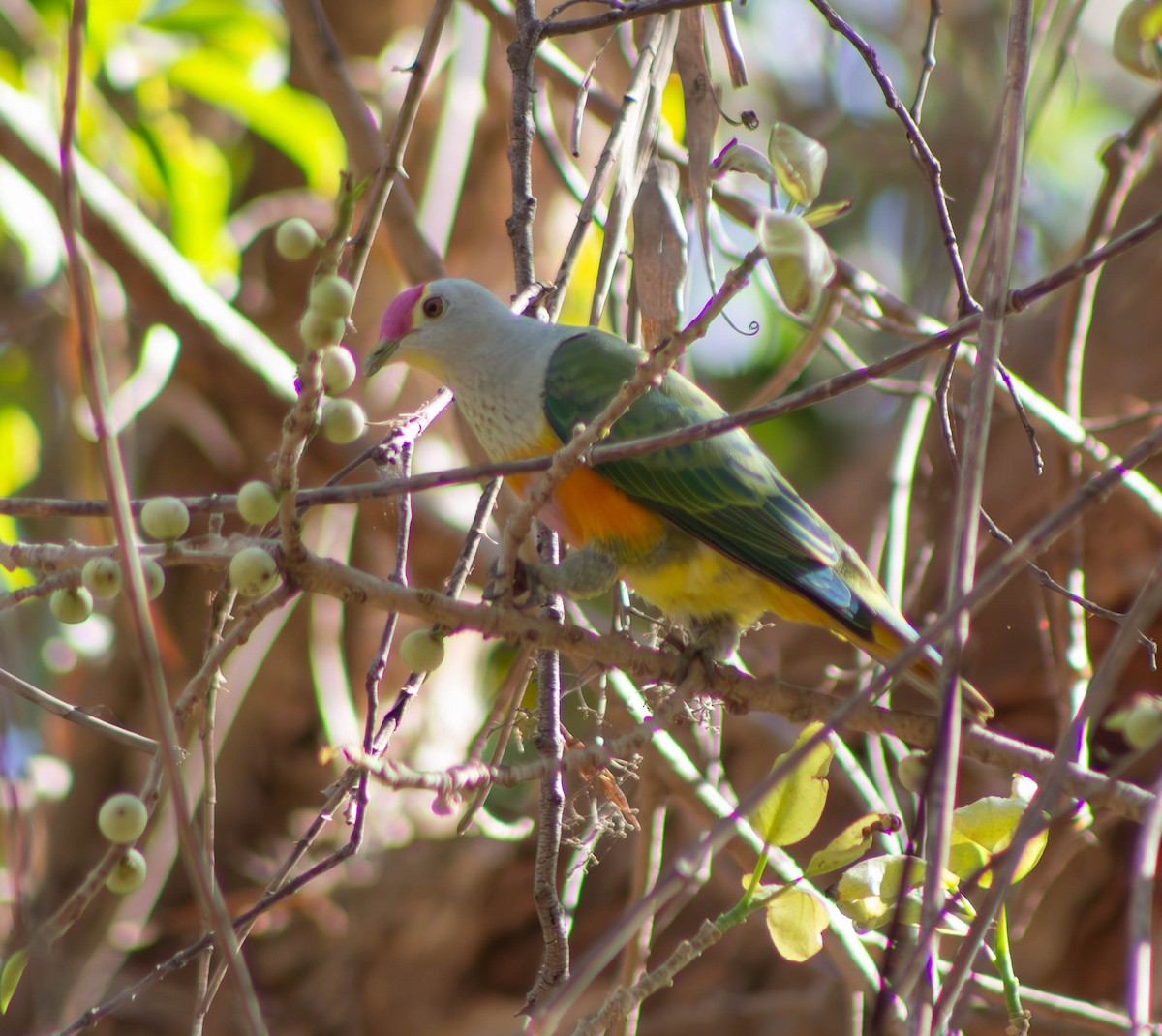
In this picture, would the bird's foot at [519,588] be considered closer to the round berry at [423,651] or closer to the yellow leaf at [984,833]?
the round berry at [423,651]

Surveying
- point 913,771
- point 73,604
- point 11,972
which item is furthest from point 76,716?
point 913,771

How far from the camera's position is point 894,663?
1.12 metres

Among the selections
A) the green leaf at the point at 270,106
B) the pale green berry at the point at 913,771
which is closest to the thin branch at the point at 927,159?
the pale green berry at the point at 913,771

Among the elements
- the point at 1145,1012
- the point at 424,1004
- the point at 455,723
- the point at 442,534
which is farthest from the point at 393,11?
the point at 1145,1012

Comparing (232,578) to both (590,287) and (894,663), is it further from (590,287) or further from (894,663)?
(590,287)

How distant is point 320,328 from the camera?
3.76 feet

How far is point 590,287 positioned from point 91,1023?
117 inches

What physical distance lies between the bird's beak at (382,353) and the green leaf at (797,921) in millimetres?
1621

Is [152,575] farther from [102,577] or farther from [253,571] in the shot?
[253,571]

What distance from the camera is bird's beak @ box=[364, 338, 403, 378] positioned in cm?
279

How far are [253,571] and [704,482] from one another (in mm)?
1351

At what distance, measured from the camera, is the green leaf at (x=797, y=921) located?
1.61m

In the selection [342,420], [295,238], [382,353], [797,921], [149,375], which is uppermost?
[149,375]

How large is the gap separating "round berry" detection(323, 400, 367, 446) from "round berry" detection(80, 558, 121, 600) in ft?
0.97
